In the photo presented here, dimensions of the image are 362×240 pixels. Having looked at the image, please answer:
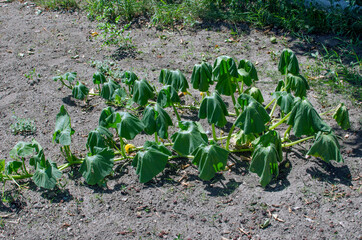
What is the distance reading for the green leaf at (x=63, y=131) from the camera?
12.1 ft

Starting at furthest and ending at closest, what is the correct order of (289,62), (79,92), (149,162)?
(79,92) < (289,62) < (149,162)

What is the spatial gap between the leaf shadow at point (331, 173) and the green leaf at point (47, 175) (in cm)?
231

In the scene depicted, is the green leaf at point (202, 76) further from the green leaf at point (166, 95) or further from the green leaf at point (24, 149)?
the green leaf at point (24, 149)

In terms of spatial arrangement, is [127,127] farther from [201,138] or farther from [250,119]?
[250,119]

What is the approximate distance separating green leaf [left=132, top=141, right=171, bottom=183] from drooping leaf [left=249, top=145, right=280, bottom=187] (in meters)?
0.79

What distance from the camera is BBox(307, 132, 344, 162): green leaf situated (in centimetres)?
357

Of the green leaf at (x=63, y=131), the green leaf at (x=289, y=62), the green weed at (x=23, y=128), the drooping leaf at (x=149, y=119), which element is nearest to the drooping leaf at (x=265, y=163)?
the drooping leaf at (x=149, y=119)

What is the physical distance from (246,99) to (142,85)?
4.03 ft

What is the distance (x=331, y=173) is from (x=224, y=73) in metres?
1.38

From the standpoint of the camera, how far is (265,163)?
344 cm

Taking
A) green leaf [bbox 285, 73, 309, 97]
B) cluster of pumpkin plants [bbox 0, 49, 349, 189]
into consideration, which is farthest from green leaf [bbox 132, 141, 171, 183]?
green leaf [bbox 285, 73, 309, 97]

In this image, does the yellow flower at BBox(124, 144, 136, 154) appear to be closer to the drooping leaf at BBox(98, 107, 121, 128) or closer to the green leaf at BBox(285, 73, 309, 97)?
the drooping leaf at BBox(98, 107, 121, 128)

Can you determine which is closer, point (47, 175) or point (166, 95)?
point (47, 175)

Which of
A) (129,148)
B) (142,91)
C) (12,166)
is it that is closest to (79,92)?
(142,91)
